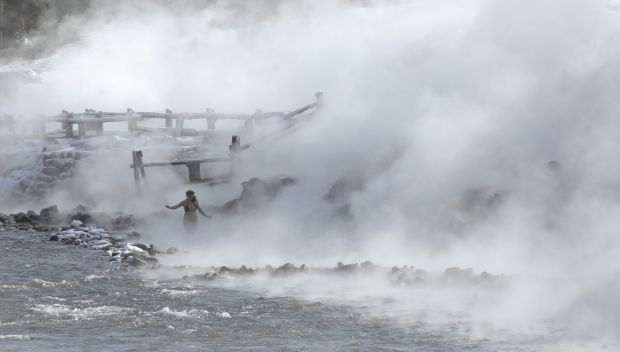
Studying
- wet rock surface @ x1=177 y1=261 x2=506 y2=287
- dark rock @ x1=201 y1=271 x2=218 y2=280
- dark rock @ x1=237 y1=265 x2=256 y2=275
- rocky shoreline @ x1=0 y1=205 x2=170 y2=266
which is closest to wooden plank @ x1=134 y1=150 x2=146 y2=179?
rocky shoreline @ x1=0 y1=205 x2=170 y2=266

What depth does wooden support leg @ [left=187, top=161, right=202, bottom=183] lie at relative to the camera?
27812 millimetres

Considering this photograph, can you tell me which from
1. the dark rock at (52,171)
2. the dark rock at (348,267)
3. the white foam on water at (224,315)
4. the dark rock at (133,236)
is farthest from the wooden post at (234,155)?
the white foam on water at (224,315)

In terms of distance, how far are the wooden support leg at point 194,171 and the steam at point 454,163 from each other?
465 millimetres

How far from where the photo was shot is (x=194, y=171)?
27859 millimetres

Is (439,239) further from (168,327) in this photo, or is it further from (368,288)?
(168,327)

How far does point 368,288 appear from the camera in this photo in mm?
18094

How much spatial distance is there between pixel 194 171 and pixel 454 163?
24.0 ft

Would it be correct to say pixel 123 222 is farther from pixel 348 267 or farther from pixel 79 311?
pixel 79 311

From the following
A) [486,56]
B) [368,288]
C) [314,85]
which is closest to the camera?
[368,288]

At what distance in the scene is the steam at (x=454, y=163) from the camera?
758 inches

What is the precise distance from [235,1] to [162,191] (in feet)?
99.1

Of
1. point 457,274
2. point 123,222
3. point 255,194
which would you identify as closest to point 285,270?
point 457,274

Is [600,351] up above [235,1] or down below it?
below

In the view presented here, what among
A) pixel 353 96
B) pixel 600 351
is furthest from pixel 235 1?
pixel 600 351
